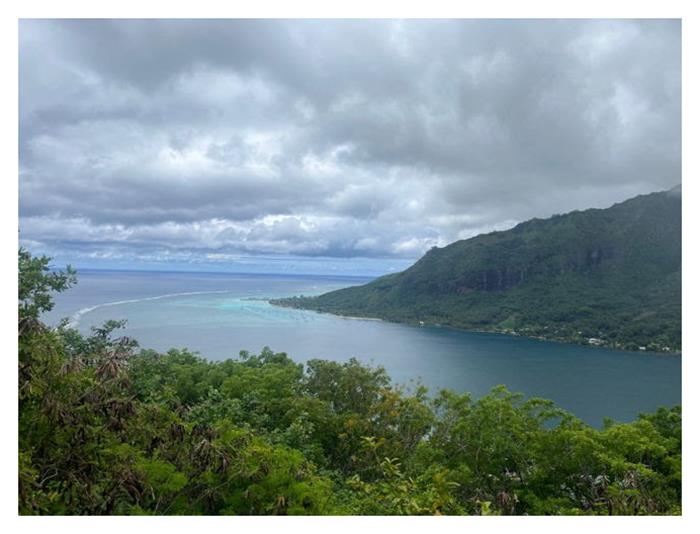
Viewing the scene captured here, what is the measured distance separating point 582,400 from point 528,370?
4896 mm

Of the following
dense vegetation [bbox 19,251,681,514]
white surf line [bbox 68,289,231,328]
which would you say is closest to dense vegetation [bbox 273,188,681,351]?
white surf line [bbox 68,289,231,328]

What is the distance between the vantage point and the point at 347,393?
793 centimetres

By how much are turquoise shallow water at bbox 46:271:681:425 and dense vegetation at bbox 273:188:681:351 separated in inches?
149

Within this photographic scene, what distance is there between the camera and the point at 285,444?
17.0 ft

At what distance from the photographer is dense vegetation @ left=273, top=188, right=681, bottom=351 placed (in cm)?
3366

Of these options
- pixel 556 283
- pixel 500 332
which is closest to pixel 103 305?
pixel 500 332

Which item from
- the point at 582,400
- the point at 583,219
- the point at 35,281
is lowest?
the point at 582,400

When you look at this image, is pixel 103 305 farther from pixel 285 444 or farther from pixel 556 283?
pixel 556 283

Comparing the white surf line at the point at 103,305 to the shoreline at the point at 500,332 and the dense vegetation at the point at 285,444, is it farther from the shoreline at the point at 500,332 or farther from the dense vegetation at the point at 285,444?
the shoreline at the point at 500,332

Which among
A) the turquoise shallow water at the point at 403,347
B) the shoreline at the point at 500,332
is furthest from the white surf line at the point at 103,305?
the shoreline at the point at 500,332

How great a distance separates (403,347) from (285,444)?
2169 cm

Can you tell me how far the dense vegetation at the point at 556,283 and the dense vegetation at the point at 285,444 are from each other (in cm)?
2609
